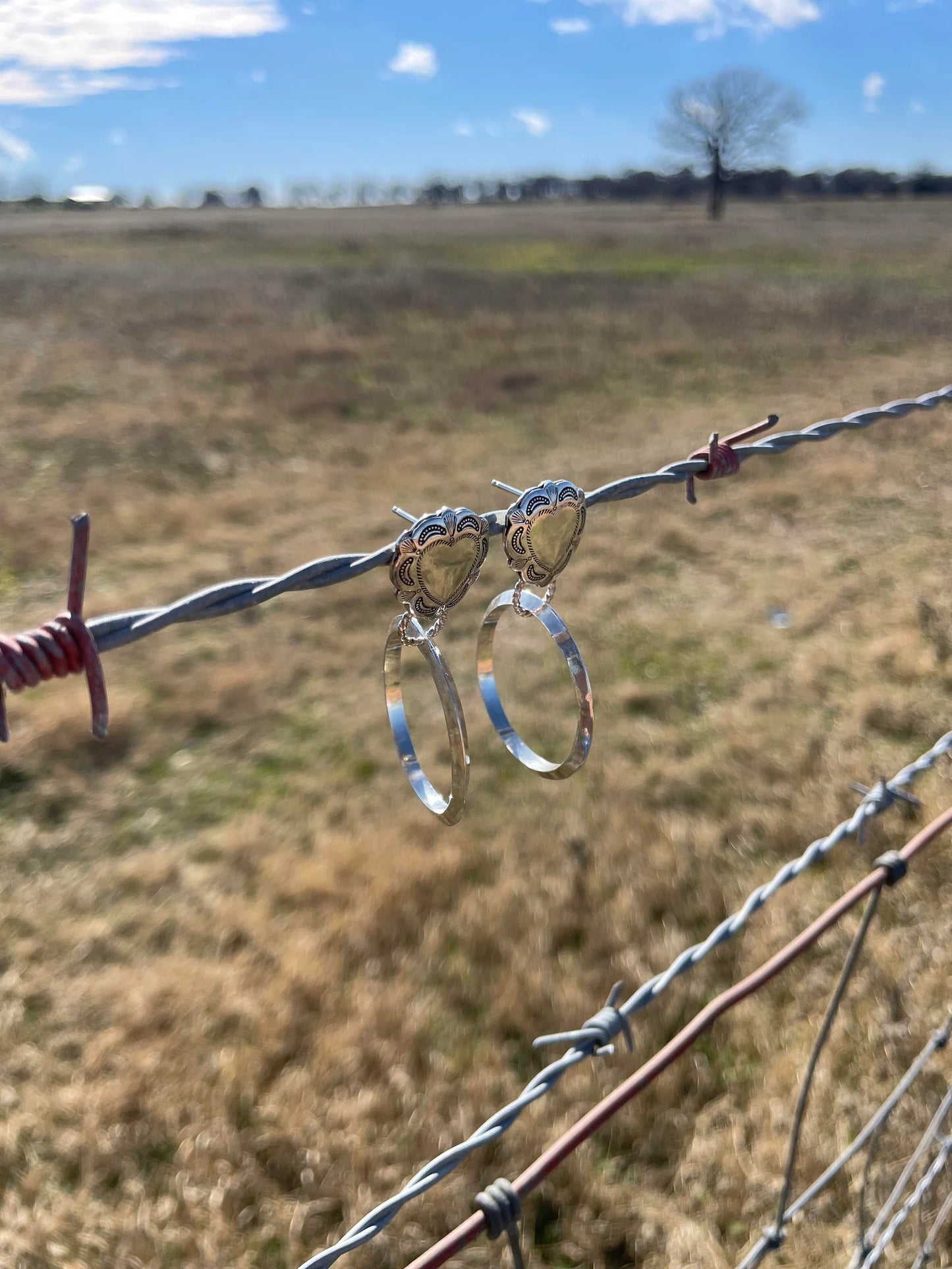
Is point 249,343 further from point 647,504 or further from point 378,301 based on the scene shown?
point 647,504

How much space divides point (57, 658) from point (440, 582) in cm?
41

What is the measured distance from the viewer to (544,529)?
1.09 m

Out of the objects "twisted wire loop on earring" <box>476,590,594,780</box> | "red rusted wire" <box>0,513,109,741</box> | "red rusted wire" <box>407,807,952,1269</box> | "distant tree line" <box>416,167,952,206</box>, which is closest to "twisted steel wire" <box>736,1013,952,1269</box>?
"red rusted wire" <box>407,807,952,1269</box>

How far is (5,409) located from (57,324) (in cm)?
531

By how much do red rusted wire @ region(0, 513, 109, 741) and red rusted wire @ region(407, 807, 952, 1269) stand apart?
683mm

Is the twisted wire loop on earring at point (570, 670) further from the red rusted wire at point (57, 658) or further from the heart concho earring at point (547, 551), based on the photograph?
the red rusted wire at point (57, 658)

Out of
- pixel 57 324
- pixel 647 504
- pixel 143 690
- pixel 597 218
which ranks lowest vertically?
pixel 143 690

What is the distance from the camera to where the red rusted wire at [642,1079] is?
111 centimetres

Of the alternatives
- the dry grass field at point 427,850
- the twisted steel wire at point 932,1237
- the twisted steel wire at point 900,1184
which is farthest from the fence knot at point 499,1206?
the dry grass field at point 427,850

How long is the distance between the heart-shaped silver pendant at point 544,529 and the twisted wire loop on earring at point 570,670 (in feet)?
0.14

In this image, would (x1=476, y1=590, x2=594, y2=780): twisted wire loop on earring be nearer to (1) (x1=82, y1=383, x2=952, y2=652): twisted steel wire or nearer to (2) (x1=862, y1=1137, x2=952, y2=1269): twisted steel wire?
(1) (x1=82, y1=383, x2=952, y2=652): twisted steel wire

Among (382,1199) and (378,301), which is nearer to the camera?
(382,1199)

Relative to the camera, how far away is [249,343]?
49.9ft

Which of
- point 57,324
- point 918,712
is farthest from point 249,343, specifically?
point 918,712
